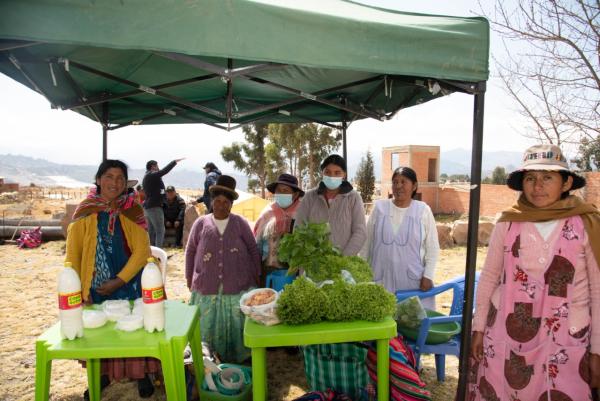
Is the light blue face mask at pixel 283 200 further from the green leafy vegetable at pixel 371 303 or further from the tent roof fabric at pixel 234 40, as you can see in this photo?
the green leafy vegetable at pixel 371 303

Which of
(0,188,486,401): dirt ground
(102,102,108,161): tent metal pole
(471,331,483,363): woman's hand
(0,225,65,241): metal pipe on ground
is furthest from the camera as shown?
(0,225,65,241): metal pipe on ground

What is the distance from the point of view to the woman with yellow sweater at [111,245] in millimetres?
2863

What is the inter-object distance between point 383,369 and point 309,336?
1.76 ft

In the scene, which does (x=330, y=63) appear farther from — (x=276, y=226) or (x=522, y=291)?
(x=276, y=226)

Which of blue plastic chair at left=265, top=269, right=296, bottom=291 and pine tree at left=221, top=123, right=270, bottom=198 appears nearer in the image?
blue plastic chair at left=265, top=269, right=296, bottom=291

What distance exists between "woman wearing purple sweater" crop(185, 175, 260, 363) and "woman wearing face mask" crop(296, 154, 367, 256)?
0.65m

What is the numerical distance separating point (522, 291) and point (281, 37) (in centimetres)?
196

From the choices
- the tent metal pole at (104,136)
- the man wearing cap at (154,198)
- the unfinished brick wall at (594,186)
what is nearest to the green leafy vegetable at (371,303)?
the tent metal pole at (104,136)

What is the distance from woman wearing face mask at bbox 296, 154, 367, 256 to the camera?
3637 mm

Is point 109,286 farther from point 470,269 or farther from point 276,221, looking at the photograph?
point 470,269

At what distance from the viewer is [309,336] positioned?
6.88 ft

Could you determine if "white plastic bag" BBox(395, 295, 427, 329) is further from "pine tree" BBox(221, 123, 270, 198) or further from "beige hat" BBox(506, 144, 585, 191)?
"pine tree" BBox(221, 123, 270, 198)

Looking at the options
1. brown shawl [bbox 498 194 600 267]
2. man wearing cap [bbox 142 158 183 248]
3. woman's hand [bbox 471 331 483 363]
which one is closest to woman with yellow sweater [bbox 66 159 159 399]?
woman's hand [bbox 471 331 483 363]

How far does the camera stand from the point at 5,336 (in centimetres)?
463
